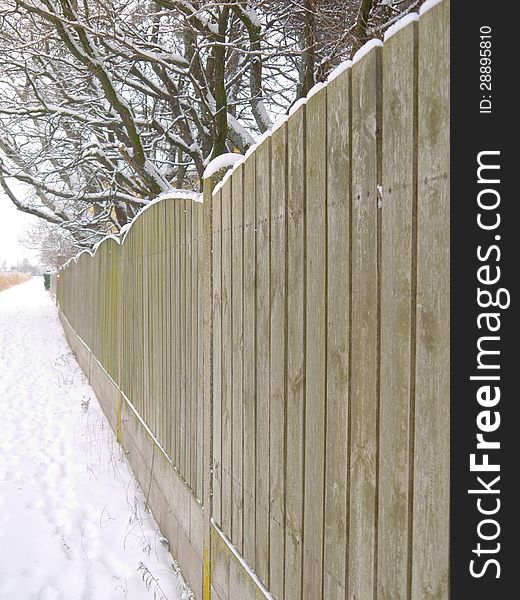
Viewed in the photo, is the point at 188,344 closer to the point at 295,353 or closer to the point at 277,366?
the point at 277,366

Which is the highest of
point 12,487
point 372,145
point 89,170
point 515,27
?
point 89,170

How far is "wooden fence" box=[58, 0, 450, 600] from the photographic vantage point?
3.88 ft

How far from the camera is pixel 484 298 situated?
109 cm

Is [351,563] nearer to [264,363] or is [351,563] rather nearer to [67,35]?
[264,363]

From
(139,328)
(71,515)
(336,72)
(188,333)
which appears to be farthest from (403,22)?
(139,328)

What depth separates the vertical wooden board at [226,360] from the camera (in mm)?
2602

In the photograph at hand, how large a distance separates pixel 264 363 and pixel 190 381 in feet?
4.28

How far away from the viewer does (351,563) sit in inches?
58.9

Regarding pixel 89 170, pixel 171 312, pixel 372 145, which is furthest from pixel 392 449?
pixel 89 170

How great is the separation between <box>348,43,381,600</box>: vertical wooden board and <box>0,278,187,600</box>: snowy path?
2.14 meters

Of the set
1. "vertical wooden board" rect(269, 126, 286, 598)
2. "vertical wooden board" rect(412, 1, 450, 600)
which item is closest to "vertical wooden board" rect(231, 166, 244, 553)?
"vertical wooden board" rect(269, 126, 286, 598)

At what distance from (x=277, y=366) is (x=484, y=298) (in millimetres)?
1024

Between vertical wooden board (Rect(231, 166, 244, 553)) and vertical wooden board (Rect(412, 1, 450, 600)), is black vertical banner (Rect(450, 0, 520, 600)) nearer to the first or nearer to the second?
vertical wooden board (Rect(412, 1, 450, 600))

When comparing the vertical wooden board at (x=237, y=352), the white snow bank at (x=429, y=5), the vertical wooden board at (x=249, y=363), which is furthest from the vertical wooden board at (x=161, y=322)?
the white snow bank at (x=429, y=5)
